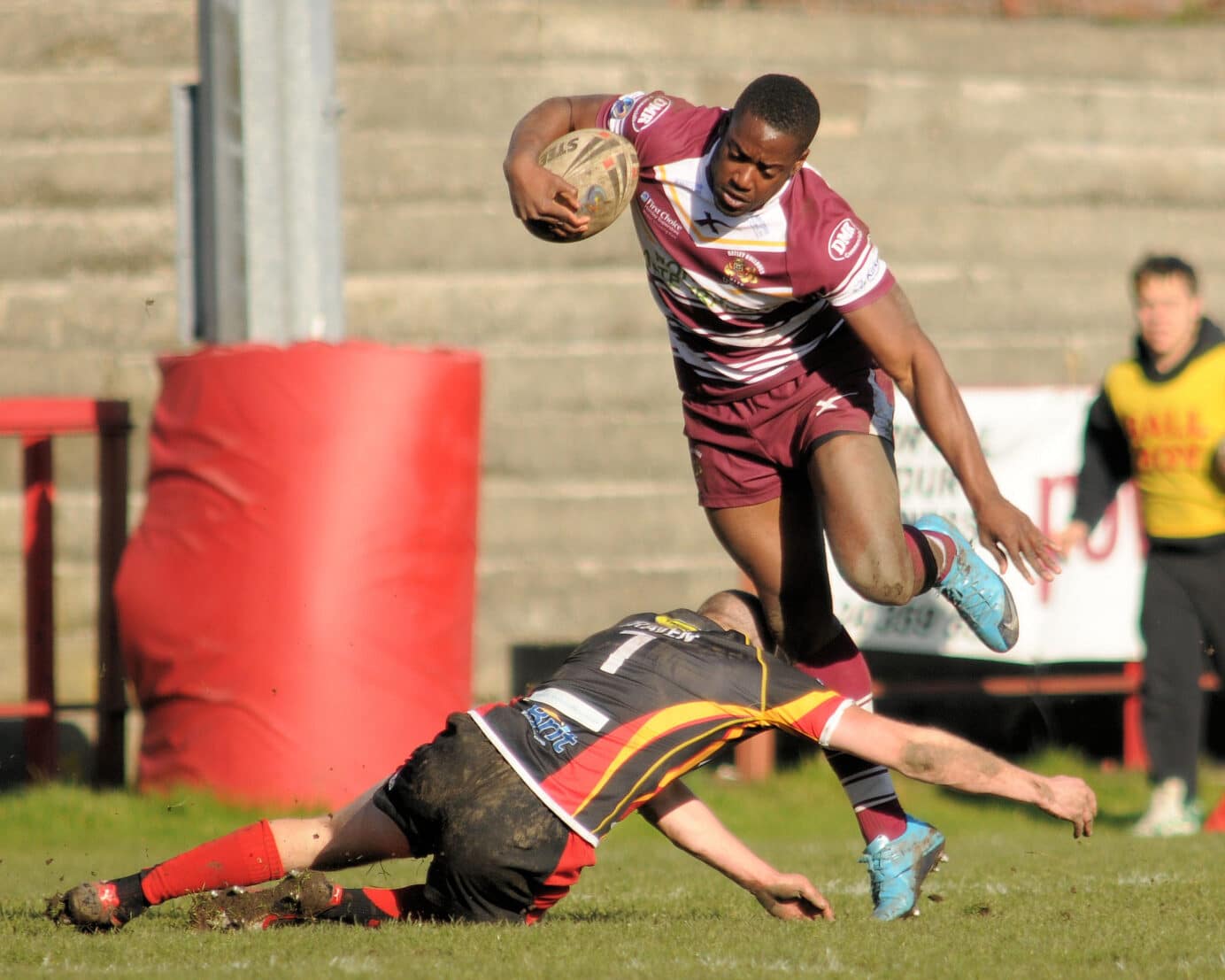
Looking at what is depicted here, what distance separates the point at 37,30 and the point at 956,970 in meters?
9.55

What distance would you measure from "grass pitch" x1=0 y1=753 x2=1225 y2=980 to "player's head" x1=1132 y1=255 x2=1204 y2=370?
92.3 inches

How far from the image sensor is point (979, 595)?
20.1ft

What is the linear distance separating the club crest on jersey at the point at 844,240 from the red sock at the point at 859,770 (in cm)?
130

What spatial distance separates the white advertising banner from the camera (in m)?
9.36

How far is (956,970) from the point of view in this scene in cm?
423

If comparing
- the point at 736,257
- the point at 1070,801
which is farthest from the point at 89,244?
the point at 1070,801

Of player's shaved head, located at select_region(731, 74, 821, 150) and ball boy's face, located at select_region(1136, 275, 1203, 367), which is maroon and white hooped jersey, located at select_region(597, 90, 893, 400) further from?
ball boy's face, located at select_region(1136, 275, 1203, 367)

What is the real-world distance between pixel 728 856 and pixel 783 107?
2.22 metres

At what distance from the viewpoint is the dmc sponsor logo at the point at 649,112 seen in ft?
18.8

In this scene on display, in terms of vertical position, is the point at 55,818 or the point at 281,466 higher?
the point at 281,466

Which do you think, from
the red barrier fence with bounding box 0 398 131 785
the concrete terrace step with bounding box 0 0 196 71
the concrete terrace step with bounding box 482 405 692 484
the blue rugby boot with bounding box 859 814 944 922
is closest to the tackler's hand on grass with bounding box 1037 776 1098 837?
the blue rugby boot with bounding box 859 814 944 922

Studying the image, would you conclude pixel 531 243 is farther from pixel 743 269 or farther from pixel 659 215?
pixel 743 269

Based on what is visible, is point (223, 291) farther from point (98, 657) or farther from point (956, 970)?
point (956, 970)

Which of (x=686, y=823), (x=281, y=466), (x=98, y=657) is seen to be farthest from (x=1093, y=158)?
(x=686, y=823)
